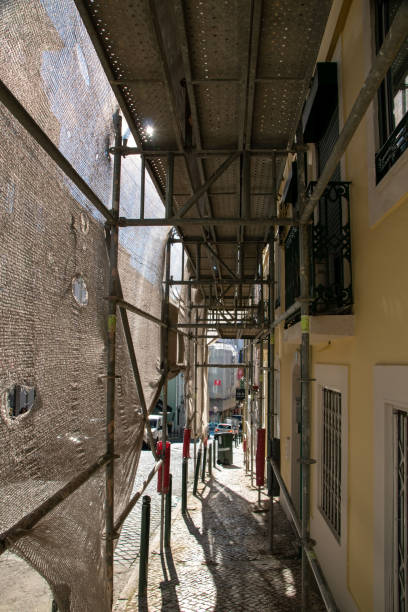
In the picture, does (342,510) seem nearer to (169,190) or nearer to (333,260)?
(333,260)

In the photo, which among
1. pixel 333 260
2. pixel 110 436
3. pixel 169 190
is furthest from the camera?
pixel 333 260

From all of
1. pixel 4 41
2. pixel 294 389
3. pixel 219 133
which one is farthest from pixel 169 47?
pixel 294 389

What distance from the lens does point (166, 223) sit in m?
4.17

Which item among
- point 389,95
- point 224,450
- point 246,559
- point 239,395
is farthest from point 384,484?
point 239,395

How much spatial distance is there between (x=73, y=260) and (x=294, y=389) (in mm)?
5528

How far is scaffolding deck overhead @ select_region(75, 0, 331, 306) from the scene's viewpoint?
9.12 feet

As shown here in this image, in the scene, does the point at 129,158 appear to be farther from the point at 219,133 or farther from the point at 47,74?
the point at 47,74

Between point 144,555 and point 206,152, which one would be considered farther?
point 144,555

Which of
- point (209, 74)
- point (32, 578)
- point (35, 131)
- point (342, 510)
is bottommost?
point (32, 578)

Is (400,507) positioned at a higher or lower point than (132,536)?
higher

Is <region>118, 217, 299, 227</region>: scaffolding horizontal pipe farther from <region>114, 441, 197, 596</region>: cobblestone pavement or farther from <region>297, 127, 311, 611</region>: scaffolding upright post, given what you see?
<region>114, 441, 197, 596</region>: cobblestone pavement

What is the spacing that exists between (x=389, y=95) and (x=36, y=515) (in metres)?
3.58

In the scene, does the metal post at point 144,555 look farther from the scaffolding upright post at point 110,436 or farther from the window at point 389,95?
the window at point 389,95

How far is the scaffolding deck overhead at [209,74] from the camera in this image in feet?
9.12
